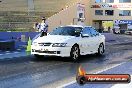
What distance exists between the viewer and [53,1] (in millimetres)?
55750

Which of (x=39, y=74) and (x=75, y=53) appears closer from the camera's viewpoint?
(x=39, y=74)

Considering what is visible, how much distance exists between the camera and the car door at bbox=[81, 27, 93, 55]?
51.3 feet

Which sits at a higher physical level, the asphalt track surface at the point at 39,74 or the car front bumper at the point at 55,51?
the car front bumper at the point at 55,51

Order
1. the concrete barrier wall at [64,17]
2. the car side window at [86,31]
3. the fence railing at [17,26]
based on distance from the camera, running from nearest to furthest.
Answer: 1. the car side window at [86,31]
2. the fence railing at [17,26]
3. the concrete barrier wall at [64,17]

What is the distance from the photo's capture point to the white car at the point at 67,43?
14336mm

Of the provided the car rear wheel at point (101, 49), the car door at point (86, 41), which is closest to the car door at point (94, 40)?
the car door at point (86, 41)

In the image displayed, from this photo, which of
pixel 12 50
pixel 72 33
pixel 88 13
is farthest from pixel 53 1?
pixel 72 33

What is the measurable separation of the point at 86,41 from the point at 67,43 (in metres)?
1.69

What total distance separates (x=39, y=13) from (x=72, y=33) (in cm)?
3308

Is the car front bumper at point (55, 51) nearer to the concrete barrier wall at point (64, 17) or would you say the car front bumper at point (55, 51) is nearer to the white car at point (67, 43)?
the white car at point (67, 43)

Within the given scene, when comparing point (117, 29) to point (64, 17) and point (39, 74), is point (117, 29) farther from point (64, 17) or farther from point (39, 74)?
point (39, 74)

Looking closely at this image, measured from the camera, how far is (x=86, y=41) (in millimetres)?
15852

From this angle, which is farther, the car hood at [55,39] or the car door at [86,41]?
the car door at [86,41]

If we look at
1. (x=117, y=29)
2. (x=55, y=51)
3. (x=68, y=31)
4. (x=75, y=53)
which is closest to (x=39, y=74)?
(x=55, y=51)
